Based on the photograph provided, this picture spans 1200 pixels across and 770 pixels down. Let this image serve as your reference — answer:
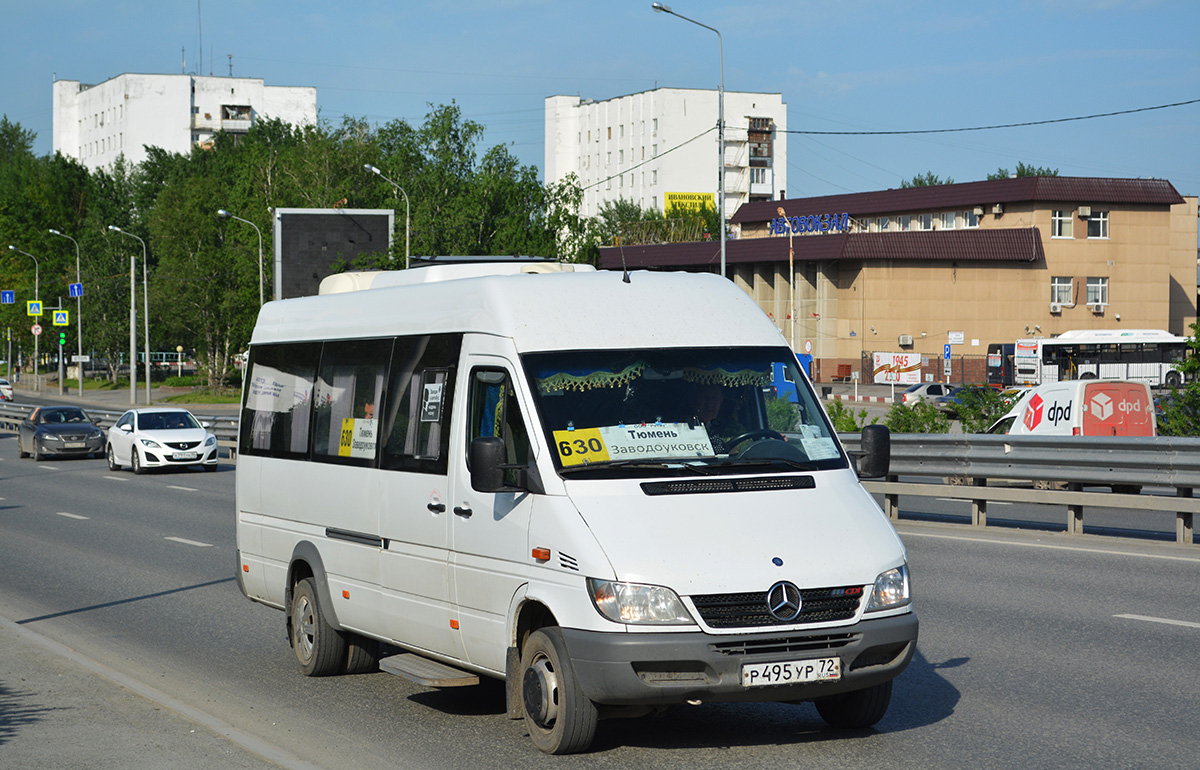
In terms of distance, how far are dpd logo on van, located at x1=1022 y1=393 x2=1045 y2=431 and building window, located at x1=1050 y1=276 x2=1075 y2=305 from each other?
62.3 m

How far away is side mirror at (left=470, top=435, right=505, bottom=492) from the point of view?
631 cm

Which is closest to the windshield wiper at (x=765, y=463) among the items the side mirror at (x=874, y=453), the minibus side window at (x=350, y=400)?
the side mirror at (x=874, y=453)

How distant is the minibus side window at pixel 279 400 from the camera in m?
9.02

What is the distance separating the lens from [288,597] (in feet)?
29.3

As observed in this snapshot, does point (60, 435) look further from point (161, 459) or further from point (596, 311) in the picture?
point (596, 311)

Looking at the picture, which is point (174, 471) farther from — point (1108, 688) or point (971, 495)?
point (1108, 688)

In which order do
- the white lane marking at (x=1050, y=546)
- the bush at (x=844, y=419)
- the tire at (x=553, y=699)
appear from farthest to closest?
the bush at (x=844, y=419) < the white lane marking at (x=1050, y=546) < the tire at (x=553, y=699)

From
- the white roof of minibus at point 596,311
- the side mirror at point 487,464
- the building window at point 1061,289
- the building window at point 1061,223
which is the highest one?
the building window at point 1061,223

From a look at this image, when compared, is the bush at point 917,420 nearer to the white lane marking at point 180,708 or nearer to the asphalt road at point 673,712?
the asphalt road at point 673,712

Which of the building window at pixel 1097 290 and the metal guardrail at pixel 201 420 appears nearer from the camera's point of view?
the metal guardrail at pixel 201 420

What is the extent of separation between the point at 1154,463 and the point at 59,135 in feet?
509

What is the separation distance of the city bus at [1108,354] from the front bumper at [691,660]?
62.0 meters

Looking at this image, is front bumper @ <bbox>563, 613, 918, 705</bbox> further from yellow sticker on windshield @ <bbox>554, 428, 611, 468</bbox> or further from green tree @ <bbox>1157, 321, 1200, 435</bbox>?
green tree @ <bbox>1157, 321, 1200, 435</bbox>

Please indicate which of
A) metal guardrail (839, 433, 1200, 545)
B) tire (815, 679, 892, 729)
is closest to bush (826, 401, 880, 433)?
metal guardrail (839, 433, 1200, 545)
